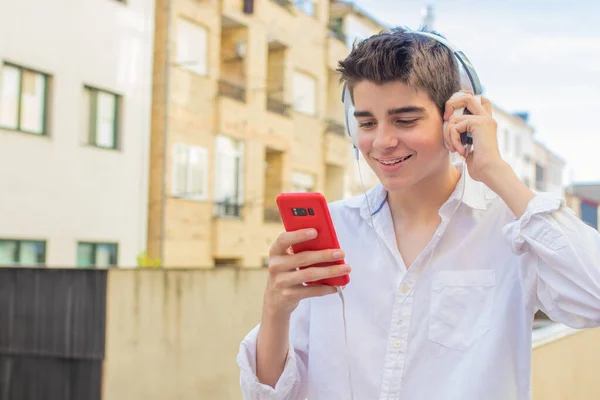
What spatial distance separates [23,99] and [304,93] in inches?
414

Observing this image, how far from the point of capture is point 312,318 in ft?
5.81

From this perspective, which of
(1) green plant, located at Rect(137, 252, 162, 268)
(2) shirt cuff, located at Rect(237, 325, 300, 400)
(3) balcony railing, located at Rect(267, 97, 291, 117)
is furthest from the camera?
(3) balcony railing, located at Rect(267, 97, 291, 117)

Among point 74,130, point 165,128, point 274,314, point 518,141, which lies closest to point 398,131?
point 274,314

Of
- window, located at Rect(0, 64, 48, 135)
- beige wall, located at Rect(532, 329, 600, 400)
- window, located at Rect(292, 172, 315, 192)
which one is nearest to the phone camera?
beige wall, located at Rect(532, 329, 600, 400)

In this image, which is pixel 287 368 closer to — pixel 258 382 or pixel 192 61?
pixel 258 382

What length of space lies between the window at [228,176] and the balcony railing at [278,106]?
6.59ft

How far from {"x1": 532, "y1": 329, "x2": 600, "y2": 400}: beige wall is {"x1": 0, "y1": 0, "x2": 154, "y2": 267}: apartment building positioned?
10.1m

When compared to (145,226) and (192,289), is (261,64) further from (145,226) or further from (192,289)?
(192,289)

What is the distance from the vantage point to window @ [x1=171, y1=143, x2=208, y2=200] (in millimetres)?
15719

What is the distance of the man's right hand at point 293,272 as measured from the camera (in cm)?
151

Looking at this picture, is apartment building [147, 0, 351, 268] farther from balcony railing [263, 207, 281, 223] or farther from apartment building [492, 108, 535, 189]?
apartment building [492, 108, 535, 189]

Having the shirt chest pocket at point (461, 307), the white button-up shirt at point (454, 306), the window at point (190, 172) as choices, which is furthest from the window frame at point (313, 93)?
the shirt chest pocket at point (461, 307)

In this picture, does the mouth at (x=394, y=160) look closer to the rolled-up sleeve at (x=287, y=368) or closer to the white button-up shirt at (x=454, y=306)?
the white button-up shirt at (x=454, y=306)

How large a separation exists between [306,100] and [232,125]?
180 inches
